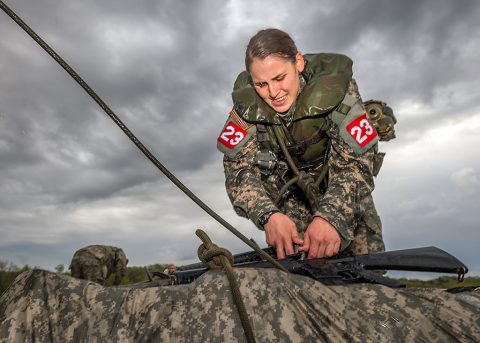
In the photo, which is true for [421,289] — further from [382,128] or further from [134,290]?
[382,128]

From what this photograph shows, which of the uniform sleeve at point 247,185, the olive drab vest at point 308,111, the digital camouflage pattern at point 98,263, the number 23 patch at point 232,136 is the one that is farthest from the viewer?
the digital camouflage pattern at point 98,263

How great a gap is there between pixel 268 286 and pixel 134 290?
544 mm

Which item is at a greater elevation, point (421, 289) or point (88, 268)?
point (88, 268)

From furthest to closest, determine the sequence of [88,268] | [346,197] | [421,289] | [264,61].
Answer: [88,268] → [264,61] → [346,197] → [421,289]

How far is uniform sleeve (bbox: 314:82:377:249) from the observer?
9.70 feet

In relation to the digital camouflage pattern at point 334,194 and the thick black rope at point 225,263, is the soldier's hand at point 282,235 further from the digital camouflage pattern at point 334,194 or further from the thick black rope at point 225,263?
the thick black rope at point 225,263

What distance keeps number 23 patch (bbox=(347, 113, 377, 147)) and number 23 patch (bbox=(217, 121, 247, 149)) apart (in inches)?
34.7

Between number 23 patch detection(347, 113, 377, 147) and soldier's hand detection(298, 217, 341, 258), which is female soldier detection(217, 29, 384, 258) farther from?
soldier's hand detection(298, 217, 341, 258)

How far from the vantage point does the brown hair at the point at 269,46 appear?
3389 mm

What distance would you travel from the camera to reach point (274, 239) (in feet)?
9.43

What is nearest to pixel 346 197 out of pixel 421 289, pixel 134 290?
pixel 421 289

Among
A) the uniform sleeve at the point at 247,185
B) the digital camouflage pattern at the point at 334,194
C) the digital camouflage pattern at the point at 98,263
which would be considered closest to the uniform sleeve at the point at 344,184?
the digital camouflage pattern at the point at 334,194

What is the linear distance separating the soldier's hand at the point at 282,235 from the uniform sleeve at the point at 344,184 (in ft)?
0.73

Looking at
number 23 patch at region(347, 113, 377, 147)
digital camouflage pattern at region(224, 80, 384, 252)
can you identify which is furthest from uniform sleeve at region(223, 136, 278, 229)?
number 23 patch at region(347, 113, 377, 147)
